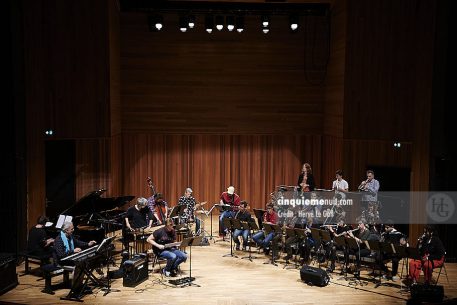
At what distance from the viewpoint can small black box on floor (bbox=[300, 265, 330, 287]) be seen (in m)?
11.2

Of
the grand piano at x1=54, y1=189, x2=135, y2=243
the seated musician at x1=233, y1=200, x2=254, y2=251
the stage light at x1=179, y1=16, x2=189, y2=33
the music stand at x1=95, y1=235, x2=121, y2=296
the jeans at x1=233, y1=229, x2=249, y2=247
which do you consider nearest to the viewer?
the music stand at x1=95, y1=235, x2=121, y2=296

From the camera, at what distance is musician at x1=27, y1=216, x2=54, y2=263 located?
11383 millimetres

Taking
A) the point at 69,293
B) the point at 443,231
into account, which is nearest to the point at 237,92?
the point at 443,231

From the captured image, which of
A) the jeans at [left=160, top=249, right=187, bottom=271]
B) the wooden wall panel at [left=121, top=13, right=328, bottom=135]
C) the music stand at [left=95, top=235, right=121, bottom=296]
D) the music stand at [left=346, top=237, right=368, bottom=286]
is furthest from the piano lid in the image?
the wooden wall panel at [left=121, top=13, right=328, bottom=135]

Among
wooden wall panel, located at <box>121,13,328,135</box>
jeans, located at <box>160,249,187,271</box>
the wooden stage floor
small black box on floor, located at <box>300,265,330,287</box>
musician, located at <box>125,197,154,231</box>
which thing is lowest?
the wooden stage floor

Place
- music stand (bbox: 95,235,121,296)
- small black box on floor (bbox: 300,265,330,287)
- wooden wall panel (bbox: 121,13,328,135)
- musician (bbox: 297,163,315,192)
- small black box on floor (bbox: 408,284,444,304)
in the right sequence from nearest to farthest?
small black box on floor (bbox: 408,284,444,304) < music stand (bbox: 95,235,121,296) < small black box on floor (bbox: 300,265,330,287) < musician (bbox: 297,163,315,192) < wooden wall panel (bbox: 121,13,328,135)

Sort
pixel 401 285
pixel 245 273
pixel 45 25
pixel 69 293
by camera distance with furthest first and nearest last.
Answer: pixel 45 25 < pixel 245 273 < pixel 401 285 < pixel 69 293

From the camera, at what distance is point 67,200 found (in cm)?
1448

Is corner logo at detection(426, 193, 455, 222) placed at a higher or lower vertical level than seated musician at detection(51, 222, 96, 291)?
higher

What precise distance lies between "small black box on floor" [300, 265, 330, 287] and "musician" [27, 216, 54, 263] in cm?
515

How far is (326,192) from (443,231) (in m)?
3.16

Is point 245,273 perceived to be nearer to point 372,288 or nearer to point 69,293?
point 372,288

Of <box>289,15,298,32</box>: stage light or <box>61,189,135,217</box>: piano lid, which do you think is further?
<box>289,15,298,32</box>: stage light

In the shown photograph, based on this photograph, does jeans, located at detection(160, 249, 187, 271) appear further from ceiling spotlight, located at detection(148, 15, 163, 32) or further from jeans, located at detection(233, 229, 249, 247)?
ceiling spotlight, located at detection(148, 15, 163, 32)
